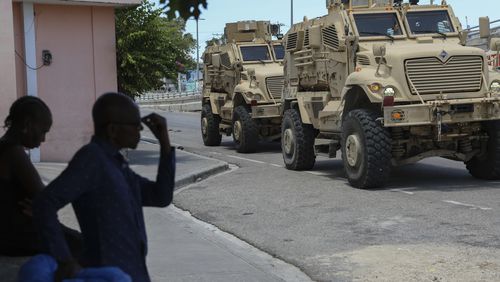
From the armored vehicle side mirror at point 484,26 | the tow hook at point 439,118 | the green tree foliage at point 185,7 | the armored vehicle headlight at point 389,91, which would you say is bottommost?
the tow hook at point 439,118

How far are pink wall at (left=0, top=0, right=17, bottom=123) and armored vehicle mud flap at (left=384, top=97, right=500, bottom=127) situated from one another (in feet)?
19.8

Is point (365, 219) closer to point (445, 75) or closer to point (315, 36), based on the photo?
point (445, 75)

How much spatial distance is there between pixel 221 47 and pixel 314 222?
12102 millimetres

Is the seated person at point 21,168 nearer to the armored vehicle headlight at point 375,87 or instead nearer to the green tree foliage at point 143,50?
the armored vehicle headlight at point 375,87

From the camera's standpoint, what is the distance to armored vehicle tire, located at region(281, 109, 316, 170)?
1359cm

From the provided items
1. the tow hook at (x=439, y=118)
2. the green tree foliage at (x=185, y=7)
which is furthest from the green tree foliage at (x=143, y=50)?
the green tree foliage at (x=185, y=7)

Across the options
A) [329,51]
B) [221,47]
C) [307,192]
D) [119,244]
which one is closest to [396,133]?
[307,192]

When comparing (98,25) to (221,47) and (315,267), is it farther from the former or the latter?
(315,267)

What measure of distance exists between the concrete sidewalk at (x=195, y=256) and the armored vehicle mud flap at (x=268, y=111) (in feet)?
23.2

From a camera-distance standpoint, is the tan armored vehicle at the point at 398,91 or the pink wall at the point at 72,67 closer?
the tan armored vehicle at the point at 398,91

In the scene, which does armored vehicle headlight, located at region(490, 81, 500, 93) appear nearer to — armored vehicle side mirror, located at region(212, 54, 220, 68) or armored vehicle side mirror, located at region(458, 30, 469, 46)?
armored vehicle side mirror, located at region(458, 30, 469, 46)

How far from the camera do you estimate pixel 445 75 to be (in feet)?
35.6

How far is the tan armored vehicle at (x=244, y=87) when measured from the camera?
17594mm

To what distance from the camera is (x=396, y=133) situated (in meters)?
10.8
